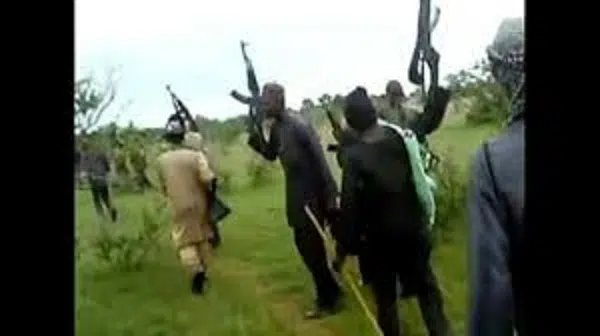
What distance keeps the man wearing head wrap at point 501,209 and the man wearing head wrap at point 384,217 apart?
14 cm

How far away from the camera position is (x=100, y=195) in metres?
1.44

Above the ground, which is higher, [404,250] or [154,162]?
[154,162]

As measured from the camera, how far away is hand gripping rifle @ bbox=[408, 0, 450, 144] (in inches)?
58.3

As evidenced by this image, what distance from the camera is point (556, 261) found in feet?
3.05

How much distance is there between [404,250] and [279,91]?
0.28 metres

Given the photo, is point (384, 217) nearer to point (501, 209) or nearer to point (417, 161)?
point (417, 161)

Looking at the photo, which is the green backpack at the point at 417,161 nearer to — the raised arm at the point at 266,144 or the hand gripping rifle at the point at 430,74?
the hand gripping rifle at the point at 430,74

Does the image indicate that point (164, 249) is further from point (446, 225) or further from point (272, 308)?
point (446, 225)

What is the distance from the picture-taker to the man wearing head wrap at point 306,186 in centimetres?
155

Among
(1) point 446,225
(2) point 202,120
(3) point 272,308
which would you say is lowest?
(3) point 272,308

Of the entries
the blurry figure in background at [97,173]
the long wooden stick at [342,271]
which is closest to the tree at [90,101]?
the blurry figure in background at [97,173]
